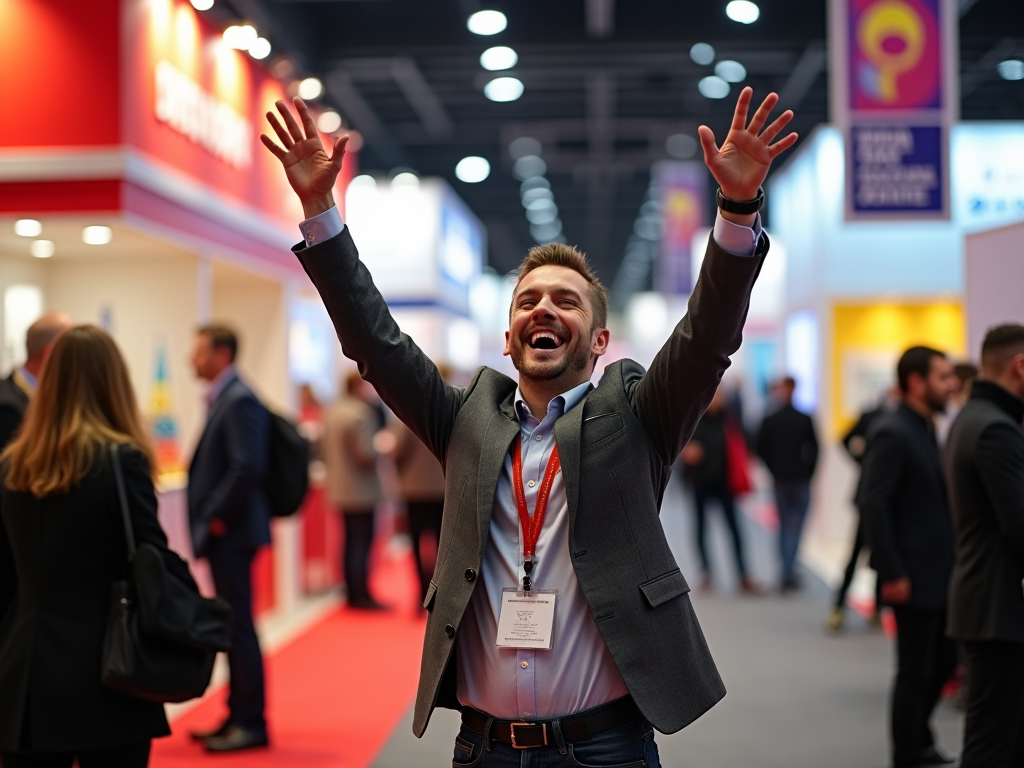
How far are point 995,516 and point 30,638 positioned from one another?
2548 mm

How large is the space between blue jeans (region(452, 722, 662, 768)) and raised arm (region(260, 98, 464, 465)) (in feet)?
1.95

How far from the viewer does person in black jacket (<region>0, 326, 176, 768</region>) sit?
2.68 m

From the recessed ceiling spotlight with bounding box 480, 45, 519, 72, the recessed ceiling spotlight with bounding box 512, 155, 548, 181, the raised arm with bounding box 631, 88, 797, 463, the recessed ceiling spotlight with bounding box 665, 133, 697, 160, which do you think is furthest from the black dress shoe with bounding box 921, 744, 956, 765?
the recessed ceiling spotlight with bounding box 512, 155, 548, 181

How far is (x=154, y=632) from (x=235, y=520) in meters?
2.09

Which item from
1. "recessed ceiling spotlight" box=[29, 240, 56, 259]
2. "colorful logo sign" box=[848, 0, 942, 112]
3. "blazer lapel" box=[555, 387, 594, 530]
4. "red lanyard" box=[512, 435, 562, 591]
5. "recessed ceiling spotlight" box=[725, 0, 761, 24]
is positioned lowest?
"red lanyard" box=[512, 435, 562, 591]

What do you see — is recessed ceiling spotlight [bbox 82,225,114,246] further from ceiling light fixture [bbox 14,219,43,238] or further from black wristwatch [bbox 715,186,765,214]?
black wristwatch [bbox 715,186,765,214]

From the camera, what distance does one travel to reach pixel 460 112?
1753 cm

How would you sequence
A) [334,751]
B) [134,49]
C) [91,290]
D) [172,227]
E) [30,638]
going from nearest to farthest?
[30,638] < [334,751] < [134,49] < [172,227] < [91,290]

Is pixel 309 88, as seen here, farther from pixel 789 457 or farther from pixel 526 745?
pixel 526 745

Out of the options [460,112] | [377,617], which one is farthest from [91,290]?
[460,112]

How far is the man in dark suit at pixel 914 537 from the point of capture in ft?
13.7

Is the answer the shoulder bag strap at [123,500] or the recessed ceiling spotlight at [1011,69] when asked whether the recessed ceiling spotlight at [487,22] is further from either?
the shoulder bag strap at [123,500]

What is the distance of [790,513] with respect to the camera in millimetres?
8875

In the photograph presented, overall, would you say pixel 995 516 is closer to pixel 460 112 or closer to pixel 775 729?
pixel 775 729
